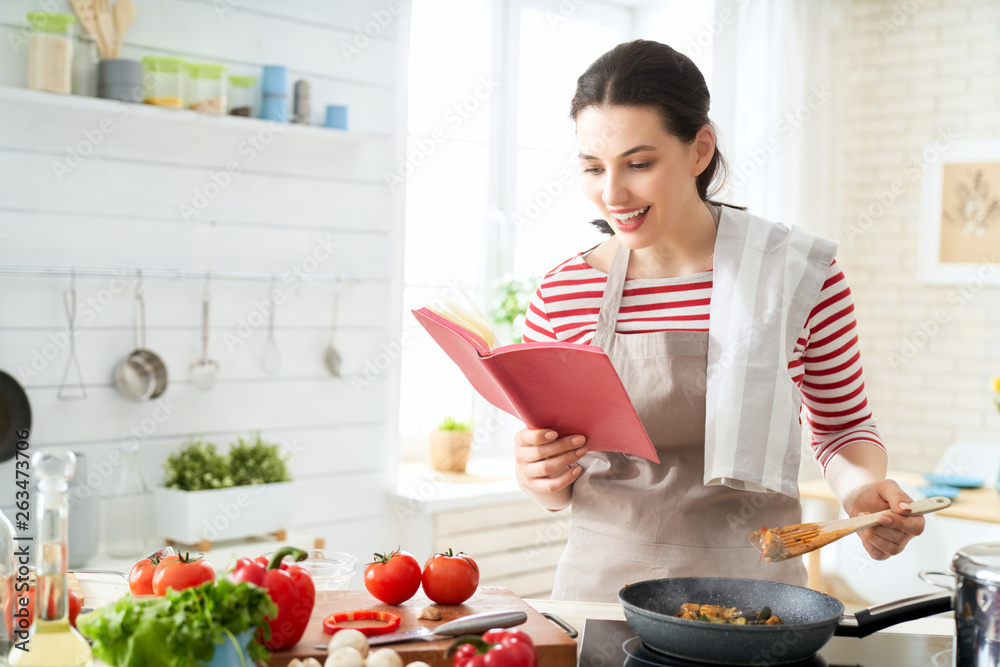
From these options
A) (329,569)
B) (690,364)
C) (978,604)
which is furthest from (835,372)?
(329,569)

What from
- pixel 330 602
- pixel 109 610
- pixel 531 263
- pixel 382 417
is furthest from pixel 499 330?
pixel 109 610

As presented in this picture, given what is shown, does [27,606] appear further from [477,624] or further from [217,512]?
[217,512]

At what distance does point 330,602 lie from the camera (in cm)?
121

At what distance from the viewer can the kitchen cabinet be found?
314 cm

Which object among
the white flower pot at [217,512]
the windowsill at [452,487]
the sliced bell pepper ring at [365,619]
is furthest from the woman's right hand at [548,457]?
the windowsill at [452,487]

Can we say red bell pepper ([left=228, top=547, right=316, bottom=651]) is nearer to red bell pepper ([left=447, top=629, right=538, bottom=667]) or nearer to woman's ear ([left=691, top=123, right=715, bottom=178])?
red bell pepper ([left=447, top=629, right=538, bottom=667])

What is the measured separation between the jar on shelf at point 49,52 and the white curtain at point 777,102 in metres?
2.68

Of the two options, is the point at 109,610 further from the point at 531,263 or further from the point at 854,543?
the point at 531,263

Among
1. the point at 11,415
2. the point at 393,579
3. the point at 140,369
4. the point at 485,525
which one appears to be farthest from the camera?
the point at 485,525

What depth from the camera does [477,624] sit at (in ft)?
3.60

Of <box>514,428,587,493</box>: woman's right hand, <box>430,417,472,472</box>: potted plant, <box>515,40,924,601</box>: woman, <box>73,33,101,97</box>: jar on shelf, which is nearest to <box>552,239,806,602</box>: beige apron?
<box>515,40,924,601</box>: woman

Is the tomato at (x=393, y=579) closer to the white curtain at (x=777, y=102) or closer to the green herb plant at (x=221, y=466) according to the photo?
the green herb plant at (x=221, y=466)

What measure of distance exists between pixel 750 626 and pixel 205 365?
2098 mm

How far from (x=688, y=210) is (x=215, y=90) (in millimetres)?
1649
